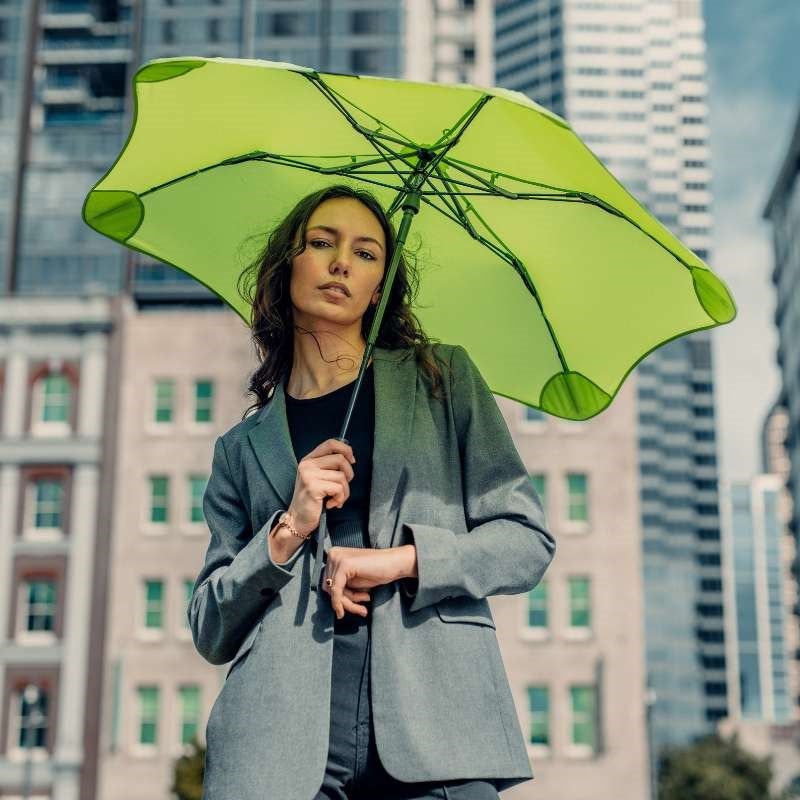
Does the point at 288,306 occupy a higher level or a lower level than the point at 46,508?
lower

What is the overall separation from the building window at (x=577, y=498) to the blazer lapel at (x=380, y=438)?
117ft

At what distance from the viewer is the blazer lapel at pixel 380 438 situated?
2.91 metres

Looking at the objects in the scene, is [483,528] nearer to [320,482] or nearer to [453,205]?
[320,482]

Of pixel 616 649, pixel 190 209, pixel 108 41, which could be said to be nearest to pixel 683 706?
pixel 108 41

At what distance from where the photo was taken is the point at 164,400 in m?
40.4

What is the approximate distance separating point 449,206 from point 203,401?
122 ft

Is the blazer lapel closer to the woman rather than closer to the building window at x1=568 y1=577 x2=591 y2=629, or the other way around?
the woman

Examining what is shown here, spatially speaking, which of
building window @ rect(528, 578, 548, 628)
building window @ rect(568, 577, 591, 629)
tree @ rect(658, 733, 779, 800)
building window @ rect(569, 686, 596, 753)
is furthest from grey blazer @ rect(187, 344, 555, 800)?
tree @ rect(658, 733, 779, 800)

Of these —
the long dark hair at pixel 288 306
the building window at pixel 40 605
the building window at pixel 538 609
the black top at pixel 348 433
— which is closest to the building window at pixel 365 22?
the building window at pixel 40 605

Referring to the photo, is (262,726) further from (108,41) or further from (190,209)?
(108,41)

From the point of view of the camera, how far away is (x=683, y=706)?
467ft

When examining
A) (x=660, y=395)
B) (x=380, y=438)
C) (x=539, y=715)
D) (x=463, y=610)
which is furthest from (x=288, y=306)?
(x=660, y=395)

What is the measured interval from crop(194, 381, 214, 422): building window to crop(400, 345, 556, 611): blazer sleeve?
3732 centimetres

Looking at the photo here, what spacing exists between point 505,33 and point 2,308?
12030cm
